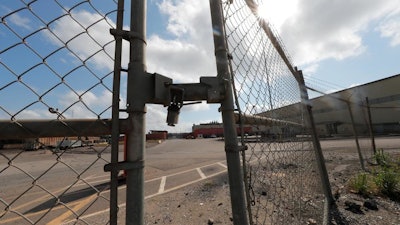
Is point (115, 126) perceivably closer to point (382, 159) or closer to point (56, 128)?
point (56, 128)

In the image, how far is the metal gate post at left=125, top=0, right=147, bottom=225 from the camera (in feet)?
3.12

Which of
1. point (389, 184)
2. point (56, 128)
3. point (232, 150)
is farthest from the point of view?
point (389, 184)

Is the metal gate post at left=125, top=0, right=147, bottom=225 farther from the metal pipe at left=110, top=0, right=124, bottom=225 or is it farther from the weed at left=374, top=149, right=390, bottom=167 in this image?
the weed at left=374, top=149, right=390, bottom=167

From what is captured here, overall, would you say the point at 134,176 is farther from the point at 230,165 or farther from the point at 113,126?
the point at 230,165

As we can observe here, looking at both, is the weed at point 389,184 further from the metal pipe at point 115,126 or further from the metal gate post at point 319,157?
the metal pipe at point 115,126

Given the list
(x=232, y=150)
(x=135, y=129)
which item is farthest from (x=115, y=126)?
(x=232, y=150)

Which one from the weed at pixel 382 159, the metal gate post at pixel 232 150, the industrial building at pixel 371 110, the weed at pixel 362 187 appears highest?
the industrial building at pixel 371 110

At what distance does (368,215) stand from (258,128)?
370 cm

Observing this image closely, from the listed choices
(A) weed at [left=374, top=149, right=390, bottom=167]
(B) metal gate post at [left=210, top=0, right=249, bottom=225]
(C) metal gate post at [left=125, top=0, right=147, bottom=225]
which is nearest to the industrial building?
(A) weed at [left=374, top=149, right=390, bottom=167]

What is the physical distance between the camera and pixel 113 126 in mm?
949

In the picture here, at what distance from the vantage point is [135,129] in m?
0.96

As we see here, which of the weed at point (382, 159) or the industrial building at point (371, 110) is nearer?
the weed at point (382, 159)

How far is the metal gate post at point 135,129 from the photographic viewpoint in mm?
952

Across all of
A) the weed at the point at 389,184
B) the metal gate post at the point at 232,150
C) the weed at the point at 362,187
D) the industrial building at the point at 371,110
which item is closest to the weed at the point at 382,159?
the weed at the point at 389,184
